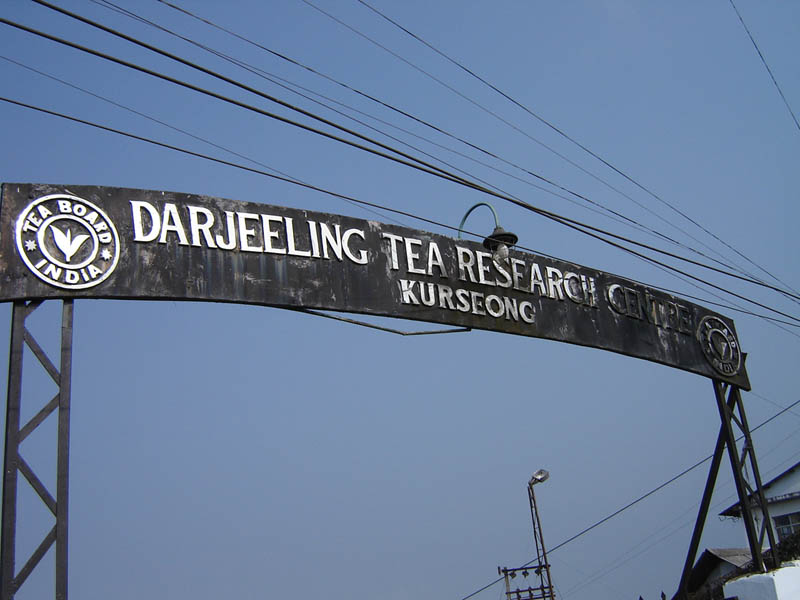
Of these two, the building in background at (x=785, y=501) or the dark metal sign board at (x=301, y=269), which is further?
the building in background at (x=785, y=501)

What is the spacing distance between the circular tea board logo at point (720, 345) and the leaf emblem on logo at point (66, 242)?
32.4ft

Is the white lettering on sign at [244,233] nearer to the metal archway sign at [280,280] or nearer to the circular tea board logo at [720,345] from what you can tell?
the metal archway sign at [280,280]

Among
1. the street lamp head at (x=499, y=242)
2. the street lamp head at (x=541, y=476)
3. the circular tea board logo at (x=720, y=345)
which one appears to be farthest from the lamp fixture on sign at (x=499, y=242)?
the street lamp head at (x=541, y=476)

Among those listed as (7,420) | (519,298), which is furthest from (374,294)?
(7,420)

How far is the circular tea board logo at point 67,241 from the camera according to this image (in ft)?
27.6

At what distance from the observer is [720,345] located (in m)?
14.6

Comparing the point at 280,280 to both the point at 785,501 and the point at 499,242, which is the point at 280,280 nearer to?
the point at 499,242

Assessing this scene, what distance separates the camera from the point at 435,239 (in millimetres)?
11445

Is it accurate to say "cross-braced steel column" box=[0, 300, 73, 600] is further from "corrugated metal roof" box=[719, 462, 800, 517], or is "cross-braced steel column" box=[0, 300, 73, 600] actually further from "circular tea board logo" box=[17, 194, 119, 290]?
"corrugated metal roof" box=[719, 462, 800, 517]

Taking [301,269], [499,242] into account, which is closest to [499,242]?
[499,242]

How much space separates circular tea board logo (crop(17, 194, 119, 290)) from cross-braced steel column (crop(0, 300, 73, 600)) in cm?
37

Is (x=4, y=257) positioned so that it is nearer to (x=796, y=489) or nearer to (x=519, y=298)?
(x=519, y=298)

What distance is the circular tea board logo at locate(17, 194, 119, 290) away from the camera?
8414 mm

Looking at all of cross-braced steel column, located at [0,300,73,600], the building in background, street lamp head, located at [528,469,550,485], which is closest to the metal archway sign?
cross-braced steel column, located at [0,300,73,600]
